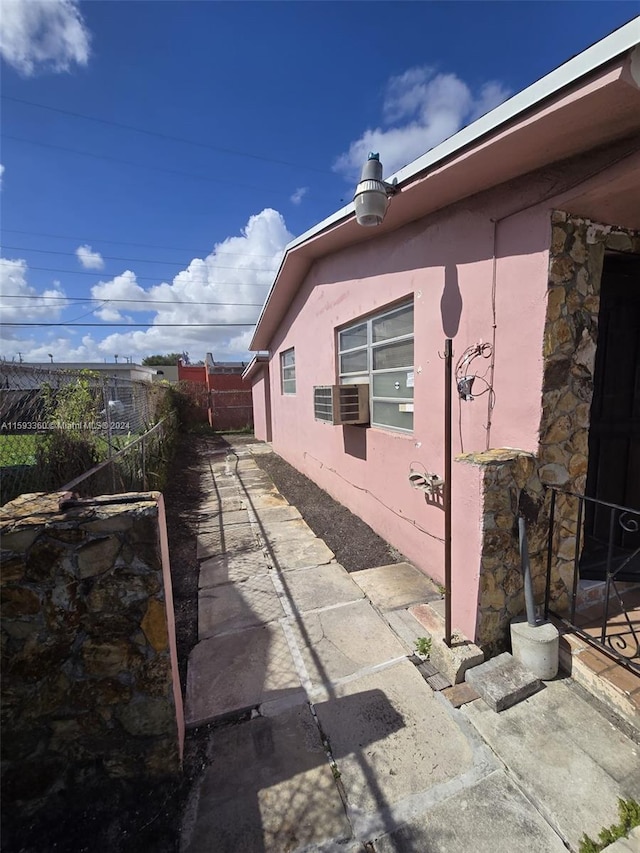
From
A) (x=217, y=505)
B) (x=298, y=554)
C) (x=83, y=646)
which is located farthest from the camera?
(x=217, y=505)

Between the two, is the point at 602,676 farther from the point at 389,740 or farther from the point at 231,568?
the point at 231,568

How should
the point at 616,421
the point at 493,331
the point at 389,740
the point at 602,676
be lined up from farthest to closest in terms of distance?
the point at 616,421, the point at 493,331, the point at 602,676, the point at 389,740

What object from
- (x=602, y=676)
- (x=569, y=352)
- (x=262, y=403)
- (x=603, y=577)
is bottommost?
(x=602, y=676)

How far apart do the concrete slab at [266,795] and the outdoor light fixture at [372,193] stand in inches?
140

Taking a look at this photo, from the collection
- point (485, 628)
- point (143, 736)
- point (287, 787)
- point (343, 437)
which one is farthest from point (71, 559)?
point (343, 437)

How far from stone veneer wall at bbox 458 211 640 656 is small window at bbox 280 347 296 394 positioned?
6412mm

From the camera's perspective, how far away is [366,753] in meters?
1.94

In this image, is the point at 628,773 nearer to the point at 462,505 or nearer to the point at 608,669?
the point at 608,669

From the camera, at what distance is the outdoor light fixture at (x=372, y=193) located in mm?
2957

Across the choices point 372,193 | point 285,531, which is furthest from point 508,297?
point 285,531

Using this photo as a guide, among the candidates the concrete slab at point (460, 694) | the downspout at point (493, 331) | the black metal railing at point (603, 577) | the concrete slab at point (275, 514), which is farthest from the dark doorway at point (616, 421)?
the concrete slab at point (275, 514)

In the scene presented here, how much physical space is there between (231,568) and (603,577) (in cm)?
340

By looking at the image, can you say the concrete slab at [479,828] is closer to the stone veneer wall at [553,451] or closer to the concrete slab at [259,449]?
the stone veneer wall at [553,451]

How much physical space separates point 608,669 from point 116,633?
274cm
